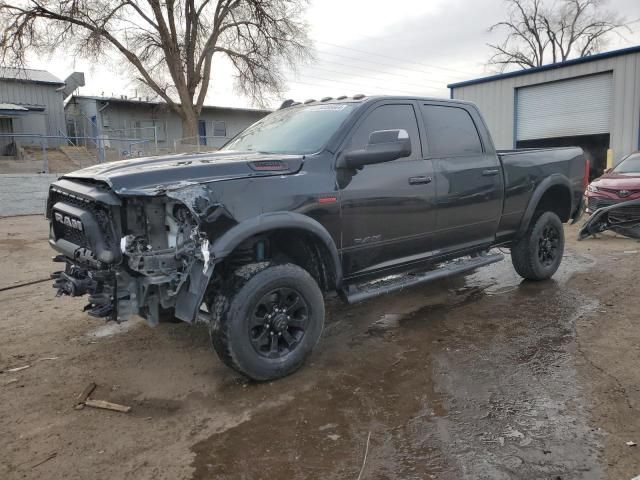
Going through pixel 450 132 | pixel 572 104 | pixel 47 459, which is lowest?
pixel 47 459

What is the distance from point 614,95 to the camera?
1619cm

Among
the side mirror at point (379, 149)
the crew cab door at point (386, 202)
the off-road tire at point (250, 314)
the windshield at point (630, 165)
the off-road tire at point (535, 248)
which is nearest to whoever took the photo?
the off-road tire at point (250, 314)

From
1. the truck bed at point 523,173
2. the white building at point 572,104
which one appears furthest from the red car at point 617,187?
the white building at point 572,104

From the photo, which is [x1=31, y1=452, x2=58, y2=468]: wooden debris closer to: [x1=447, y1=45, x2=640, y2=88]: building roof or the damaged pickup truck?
the damaged pickup truck

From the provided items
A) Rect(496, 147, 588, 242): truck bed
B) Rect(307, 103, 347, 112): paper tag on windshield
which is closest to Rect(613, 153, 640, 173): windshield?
Rect(496, 147, 588, 242): truck bed

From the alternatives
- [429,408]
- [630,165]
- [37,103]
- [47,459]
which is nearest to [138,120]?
[37,103]

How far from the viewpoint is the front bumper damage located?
8.61 m

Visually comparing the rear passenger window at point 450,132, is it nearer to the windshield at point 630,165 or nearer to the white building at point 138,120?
the windshield at point 630,165

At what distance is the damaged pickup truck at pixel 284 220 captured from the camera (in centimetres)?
316

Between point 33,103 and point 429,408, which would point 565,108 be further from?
point 33,103

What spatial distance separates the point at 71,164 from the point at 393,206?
19609 millimetres

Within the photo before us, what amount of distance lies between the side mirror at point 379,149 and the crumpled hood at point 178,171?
1.29 feet

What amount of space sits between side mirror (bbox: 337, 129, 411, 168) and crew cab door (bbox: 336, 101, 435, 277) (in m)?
0.12

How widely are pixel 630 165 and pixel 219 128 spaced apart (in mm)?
28744
